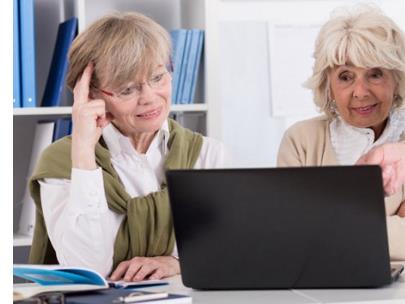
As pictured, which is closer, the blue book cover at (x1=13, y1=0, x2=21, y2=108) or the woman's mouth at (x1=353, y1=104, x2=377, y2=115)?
the woman's mouth at (x1=353, y1=104, x2=377, y2=115)

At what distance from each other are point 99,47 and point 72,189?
45 cm

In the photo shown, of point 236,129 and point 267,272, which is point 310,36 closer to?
point 236,129

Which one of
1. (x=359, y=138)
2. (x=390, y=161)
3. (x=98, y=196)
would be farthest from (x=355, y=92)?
(x=98, y=196)

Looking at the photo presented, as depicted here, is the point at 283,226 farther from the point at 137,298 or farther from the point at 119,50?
the point at 119,50

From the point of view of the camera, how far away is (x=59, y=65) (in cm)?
279

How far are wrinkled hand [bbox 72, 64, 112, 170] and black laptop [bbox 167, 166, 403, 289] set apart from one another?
0.62 meters

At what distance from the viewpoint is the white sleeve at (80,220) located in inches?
79.0

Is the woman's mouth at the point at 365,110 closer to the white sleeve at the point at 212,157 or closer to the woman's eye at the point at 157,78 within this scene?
the white sleeve at the point at 212,157

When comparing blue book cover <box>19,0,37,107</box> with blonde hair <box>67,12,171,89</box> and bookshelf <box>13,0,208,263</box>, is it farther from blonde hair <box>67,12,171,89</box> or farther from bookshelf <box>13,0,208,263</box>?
blonde hair <box>67,12,171,89</box>

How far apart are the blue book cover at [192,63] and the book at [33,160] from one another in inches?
18.6

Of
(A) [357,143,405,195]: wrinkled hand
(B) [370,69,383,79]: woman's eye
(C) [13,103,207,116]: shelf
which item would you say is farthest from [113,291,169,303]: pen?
(C) [13,103,207,116]: shelf

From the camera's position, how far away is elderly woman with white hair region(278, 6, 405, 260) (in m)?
2.41

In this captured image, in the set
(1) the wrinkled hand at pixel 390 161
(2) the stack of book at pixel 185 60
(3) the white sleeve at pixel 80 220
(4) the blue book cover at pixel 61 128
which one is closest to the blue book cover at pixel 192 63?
(2) the stack of book at pixel 185 60

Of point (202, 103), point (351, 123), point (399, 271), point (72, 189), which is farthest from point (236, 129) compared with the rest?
point (399, 271)
